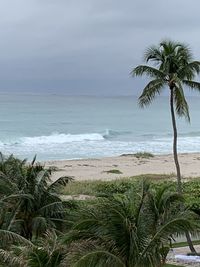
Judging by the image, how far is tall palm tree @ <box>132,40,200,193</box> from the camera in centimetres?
1825

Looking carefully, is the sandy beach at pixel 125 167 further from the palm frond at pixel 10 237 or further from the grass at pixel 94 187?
the palm frond at pixel 10 237

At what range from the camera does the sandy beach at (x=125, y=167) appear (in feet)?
132

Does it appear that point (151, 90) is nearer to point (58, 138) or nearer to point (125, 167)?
point (125, 167)

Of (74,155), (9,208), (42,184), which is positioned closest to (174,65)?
(42,184)

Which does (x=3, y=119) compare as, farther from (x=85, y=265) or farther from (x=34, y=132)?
(x=85, y=265)

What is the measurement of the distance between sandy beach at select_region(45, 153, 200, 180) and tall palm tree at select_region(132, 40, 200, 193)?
1933cm

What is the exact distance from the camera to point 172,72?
18.4m

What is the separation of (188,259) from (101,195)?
6.03 m

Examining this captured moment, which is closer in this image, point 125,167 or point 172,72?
point 172,72

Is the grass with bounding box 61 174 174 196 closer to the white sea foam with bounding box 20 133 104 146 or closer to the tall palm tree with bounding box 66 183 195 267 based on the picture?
the tall palm tree with bounding box 66 183 195 267

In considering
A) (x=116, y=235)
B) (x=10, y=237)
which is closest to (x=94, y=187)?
(x=10, y=237)

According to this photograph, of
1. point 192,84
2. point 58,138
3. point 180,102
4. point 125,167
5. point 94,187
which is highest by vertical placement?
point 58,138

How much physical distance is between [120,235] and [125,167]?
34.8 meters

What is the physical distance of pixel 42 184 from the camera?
17.1 m
